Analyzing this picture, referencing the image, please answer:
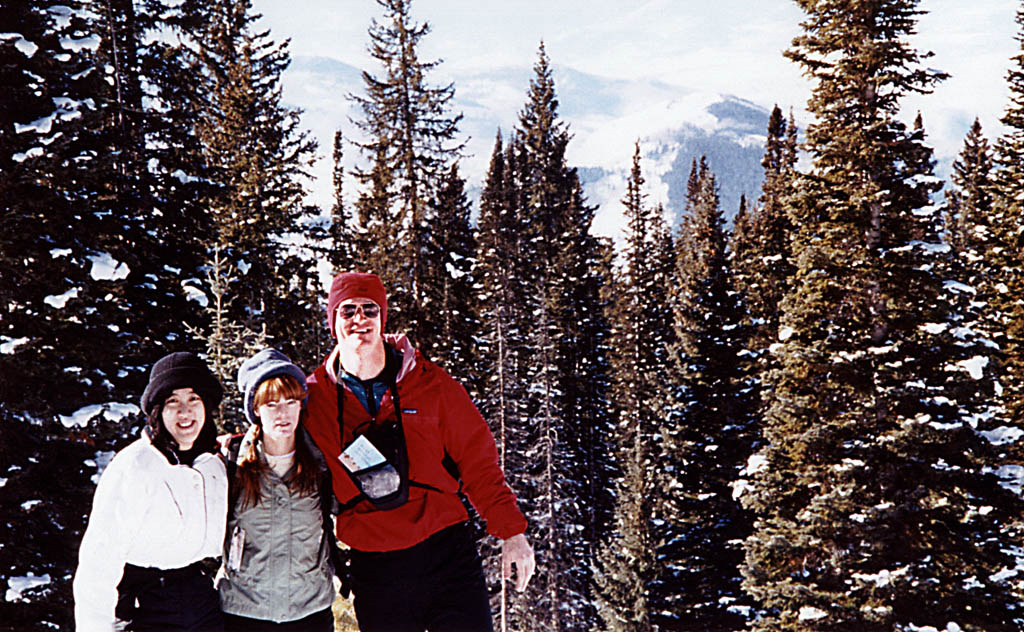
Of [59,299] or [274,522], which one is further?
[59,299]

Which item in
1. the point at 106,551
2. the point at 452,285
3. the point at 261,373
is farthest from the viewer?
the point at 452,285

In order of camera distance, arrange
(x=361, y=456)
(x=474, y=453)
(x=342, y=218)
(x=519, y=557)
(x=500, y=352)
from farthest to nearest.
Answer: (x=342, y=218)
(x=500, y=352)
(x=474, y=453)
(x=519, y=557)
(x=361, y=456)

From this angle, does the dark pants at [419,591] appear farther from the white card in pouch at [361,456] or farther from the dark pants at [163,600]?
the dark pants at [163,600]

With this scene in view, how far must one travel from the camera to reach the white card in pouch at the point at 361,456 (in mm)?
4414

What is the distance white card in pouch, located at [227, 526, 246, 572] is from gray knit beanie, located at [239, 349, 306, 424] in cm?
63

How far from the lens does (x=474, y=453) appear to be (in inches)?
188

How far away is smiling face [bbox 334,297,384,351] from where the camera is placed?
15.1 feet

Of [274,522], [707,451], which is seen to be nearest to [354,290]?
[274,522]

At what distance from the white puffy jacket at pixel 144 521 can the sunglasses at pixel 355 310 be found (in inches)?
44.4

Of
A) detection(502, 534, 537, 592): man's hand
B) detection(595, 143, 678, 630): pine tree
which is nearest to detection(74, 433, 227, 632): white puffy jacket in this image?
detection(502, 534, 537, 592): man's hand

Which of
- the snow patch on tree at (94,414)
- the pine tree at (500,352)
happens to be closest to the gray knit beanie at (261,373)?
the snow patch on tree at (94,414)

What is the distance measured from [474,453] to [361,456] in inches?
29.4

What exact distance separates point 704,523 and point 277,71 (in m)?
22.2

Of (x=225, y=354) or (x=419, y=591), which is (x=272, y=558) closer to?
(x=419, y=591)
